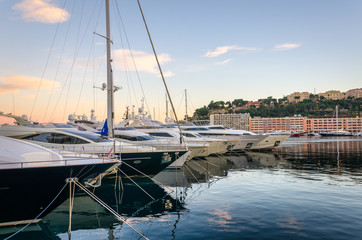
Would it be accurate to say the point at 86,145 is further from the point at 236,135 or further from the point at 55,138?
the point at 236,135

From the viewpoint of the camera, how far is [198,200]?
14.0 meters

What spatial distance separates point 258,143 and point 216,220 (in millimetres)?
35099

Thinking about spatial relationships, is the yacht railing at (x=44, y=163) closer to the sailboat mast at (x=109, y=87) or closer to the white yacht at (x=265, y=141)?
the sailboat mast at (x=109, y=87)

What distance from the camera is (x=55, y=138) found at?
17797 millimetres

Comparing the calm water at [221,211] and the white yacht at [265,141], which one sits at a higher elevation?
the white yacht at [265,141]

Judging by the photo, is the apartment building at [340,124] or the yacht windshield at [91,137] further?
the apartment building at [340,124]

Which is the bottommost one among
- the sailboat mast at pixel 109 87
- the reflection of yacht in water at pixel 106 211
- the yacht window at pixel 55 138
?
the reflection of yacht in water at pixel 106 211

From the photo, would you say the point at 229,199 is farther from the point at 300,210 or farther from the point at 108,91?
Result: the point at 108,91

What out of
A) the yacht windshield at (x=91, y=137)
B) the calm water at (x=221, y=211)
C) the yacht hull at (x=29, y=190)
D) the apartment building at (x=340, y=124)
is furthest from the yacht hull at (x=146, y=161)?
the apartment building at (x=340, y=124)

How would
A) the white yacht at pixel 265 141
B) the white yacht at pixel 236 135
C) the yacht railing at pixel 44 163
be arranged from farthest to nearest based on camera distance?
the white yacht at pixel 265 141 < the white yacht at pixel 236 135 < the yacht railing at pixel 44 163

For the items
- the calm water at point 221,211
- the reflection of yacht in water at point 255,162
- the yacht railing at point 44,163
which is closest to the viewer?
the yacht railing at point 44,163

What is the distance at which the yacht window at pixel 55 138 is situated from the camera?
17.7 metres

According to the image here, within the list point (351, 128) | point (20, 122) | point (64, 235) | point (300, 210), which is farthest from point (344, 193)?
point (351, 128)

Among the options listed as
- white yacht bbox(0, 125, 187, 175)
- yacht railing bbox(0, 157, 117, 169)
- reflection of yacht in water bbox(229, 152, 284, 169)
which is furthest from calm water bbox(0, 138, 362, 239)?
reflection of yacht in water bbox(229, 152, 284, 169)
